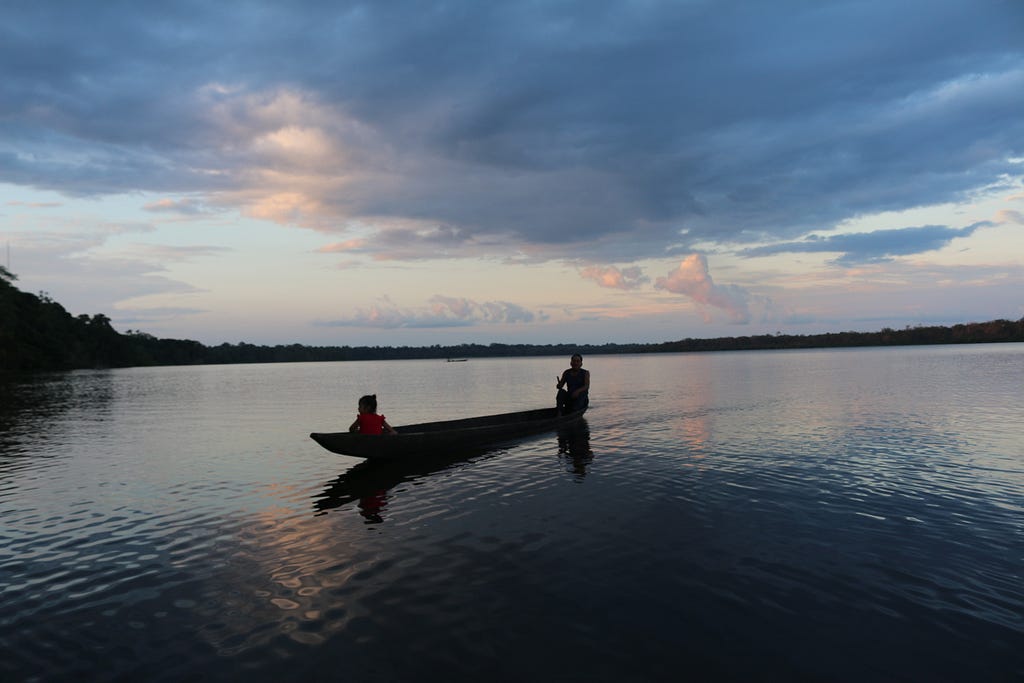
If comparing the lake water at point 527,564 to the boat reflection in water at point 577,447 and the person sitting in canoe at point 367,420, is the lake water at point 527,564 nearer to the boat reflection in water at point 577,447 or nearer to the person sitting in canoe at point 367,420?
the boat reflection in water at point 577,447

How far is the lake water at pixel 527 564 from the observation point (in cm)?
705

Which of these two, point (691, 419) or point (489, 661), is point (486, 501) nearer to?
point (489, 661)

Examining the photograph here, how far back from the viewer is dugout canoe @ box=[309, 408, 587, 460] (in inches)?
707

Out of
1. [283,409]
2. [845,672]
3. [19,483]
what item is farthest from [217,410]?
[845,672]

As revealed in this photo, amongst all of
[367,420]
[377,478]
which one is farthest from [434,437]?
[377,478]

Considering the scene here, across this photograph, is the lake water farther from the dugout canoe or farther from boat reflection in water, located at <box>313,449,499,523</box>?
the dugout canoe

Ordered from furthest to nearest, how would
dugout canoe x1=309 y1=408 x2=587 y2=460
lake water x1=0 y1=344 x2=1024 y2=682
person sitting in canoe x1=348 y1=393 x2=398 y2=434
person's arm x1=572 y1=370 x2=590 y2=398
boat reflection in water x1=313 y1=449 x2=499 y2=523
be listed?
person's arm x1=572 y1=370 x2=590 y2=398 < person sitting in canoe x1=348 y1=393 x2=398 y2=434 < dugout canoe x1=309 y1=408 x2=587 y2=460 < boat reflection in water x1=313 y1=449 x2=499 y2=523 < lake water x1=0 y1=344 x2=1024 y2=682

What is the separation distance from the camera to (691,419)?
31.1 metres

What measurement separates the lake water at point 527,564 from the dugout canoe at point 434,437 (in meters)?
0.80

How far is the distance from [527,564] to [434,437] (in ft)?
35.8

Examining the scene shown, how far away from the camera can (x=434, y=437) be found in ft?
67.3

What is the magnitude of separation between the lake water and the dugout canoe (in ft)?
2.61

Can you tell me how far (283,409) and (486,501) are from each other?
1263 inches

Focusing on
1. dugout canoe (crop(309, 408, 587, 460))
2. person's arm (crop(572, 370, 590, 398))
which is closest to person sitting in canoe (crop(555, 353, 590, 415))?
person's arm (crop(572, 370, 590, 398))
